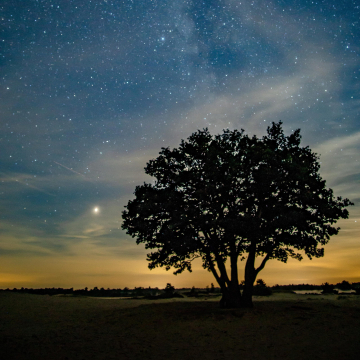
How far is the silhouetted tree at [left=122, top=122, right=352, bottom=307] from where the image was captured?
1906cm

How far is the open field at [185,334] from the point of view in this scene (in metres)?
11.1

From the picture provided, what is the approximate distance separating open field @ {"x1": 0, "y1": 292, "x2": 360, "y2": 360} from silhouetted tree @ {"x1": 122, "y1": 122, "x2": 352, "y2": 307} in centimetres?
372

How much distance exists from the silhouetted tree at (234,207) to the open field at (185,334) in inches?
147

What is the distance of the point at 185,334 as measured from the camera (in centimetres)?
1449

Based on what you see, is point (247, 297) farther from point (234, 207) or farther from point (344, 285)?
point (344, 285)

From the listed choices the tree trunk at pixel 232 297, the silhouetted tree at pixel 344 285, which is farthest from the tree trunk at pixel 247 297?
the silhouetted tree at pixel 344 285

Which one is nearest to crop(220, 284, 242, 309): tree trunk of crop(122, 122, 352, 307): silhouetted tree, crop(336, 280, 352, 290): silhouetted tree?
crop(122, 122, 352, 307): silhouetted tree

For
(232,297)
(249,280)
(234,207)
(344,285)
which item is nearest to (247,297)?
(232,297)

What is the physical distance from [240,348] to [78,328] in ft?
31.9

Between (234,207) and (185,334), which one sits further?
(234,207)

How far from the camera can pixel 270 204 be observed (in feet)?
66.0

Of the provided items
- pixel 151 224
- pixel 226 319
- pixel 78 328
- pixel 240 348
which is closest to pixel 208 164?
pixel 151 224

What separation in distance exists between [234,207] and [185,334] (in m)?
9.17

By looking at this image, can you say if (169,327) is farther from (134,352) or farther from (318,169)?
(318,169)
